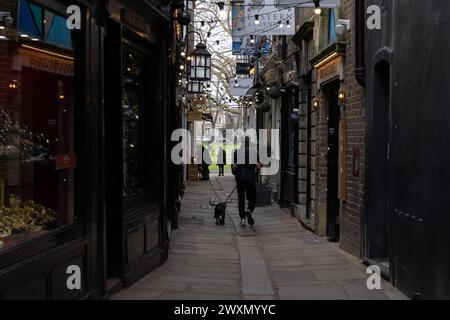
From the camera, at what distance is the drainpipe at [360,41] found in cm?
866

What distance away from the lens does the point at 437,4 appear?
5.59 m

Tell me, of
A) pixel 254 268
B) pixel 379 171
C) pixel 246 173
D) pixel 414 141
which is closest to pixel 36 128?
pixel 414 141

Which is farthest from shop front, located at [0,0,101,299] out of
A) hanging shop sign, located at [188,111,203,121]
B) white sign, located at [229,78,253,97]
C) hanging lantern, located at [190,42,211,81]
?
hanging shop sign, located at [188,111,203,121]

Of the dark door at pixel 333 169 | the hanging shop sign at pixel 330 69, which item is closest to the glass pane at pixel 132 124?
the hanging shop sign at pixel 330 69

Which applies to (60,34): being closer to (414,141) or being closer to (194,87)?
(414,141)

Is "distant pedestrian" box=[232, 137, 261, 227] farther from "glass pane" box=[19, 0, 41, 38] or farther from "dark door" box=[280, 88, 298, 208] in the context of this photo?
"glass pane" box=[19, 0, 41, 38]

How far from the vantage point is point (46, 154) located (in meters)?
5.82

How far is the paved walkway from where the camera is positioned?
23.0 ft

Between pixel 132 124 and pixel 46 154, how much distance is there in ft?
7.96

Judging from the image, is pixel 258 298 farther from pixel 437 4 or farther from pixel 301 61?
pixel 301 61

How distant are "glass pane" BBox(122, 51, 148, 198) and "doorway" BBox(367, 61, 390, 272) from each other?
122 inches

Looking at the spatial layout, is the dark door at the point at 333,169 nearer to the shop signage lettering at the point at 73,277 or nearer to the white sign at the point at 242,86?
the shop signage lettering at the point at 73,277
